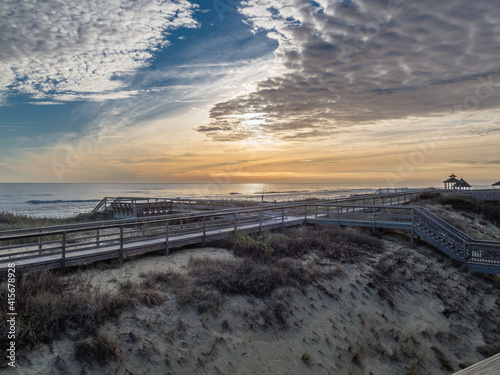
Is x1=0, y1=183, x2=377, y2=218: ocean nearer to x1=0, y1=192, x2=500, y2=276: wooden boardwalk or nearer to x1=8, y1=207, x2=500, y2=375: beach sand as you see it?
x1=0, y1=192, x2=500, y2=276: wooden boardwalk

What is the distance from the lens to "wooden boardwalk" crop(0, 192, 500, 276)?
1040 cm

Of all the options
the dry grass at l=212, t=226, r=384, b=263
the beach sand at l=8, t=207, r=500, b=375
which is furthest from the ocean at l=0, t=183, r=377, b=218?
the beach sand at l=8, t=207, r=500, b=375

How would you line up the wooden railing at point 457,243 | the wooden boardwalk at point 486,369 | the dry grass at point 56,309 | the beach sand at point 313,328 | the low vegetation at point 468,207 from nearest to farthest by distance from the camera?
1. the wooden boardwalk at point 486,369
2. the dry grass at point 56,309
3. the beach sand at point 313,328
4. the wooden railing at point 457,243
5. the low vegetation at point 468,207

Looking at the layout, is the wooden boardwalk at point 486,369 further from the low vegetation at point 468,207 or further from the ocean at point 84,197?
the ocean at point 84,197

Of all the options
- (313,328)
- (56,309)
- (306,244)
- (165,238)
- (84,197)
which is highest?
(165,238)

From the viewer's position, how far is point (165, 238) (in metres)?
13.9

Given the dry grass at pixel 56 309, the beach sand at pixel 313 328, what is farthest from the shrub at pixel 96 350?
the dry grass at pixel 56 309

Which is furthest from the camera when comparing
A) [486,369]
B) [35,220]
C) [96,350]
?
[35,220]

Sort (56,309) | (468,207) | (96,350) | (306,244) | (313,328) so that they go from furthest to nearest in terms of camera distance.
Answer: (468,207) < (306,244) < (313,328) < (56,309) < (96,350)

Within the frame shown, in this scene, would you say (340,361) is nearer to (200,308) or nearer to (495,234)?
(200,308)

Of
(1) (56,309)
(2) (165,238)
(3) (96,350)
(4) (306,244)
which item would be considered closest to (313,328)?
(3) (96,350)

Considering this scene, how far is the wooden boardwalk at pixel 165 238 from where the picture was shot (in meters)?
10.4

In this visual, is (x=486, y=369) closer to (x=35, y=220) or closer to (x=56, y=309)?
(x=56, y=309)

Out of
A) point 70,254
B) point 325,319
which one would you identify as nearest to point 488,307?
point 325,319
